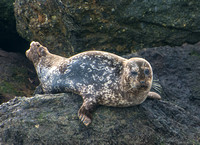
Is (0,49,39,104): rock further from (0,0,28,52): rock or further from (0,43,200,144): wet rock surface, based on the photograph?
(0,43,200,144): wet rock surface

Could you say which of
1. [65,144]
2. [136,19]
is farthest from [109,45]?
[65,144]

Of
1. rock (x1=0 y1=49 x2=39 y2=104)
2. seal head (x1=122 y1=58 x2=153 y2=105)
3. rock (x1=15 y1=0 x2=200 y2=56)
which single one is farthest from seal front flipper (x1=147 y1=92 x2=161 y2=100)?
rock (x1=0 y1=49 x2=39 y2=104)

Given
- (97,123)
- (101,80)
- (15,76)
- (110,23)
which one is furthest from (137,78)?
(15,76)

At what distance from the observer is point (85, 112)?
399cm

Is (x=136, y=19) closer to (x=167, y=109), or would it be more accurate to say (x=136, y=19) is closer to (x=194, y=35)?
(x=194, y=35)

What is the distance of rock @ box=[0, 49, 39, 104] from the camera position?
19.8ft

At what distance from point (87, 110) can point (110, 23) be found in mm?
3021

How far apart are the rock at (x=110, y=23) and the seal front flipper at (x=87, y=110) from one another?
8.87 feet

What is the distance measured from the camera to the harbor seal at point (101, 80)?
156 inches

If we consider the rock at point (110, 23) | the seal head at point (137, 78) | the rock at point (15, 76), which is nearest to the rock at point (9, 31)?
the rock at point (15, 76)

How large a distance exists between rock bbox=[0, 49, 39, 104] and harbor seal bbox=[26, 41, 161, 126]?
1.63 metres

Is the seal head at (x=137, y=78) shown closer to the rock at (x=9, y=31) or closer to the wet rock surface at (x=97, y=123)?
the wet rock surface at (x=97, y=123)

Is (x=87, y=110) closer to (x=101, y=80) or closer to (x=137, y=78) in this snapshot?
(x=101, y=80)

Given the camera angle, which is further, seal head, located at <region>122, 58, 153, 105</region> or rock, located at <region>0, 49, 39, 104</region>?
rock, located at <region>0, 49, 39, 104</region>
